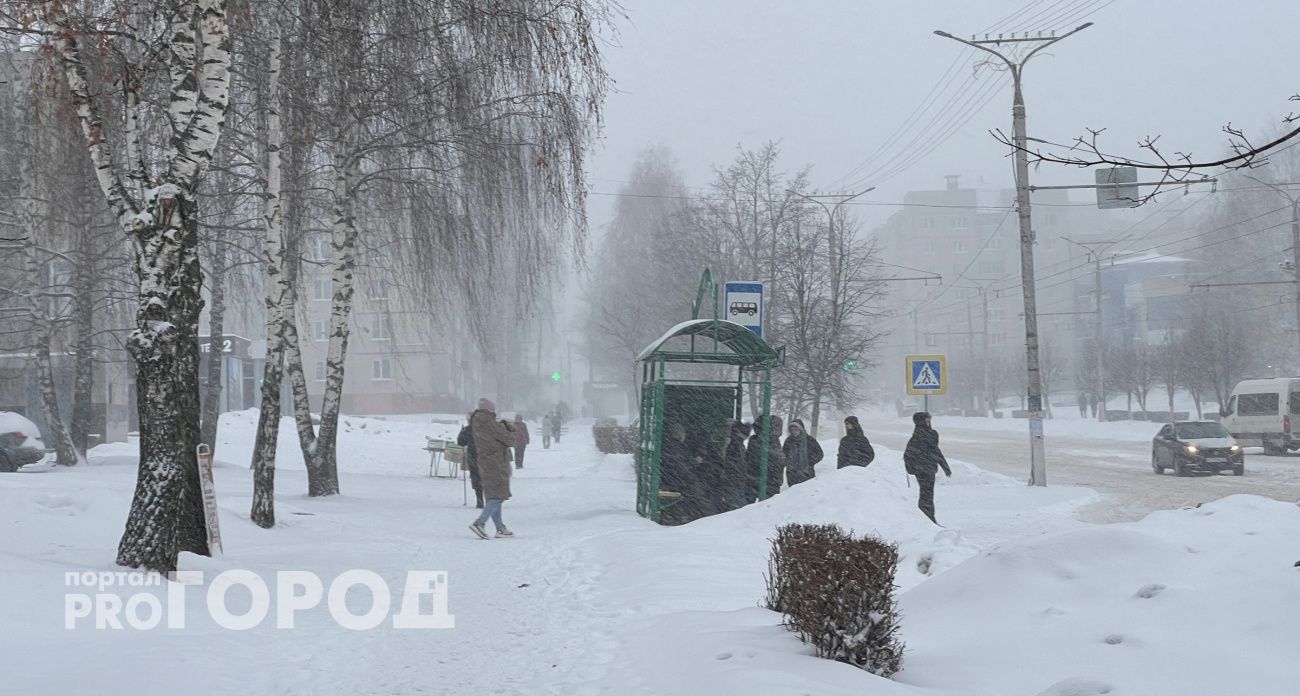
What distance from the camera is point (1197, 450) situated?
27969mm

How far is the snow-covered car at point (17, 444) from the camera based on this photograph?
2316 centimetres

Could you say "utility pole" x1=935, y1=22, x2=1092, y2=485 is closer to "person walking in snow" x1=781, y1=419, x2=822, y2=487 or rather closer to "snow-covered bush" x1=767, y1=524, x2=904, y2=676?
"person walking in snow" x1=781, y1=419, x2=822, y2=487

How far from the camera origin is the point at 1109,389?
67875 mm

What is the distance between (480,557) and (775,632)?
21.2ft

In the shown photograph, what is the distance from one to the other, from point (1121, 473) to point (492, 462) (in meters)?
19.9

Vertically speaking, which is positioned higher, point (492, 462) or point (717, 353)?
point (717, 353)

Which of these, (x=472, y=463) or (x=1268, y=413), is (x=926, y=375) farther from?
(x=1268, y=413)

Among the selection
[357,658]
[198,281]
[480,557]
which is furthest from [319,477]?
[357,658]

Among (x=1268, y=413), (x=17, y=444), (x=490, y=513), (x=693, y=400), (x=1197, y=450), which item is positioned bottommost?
(x=1197, y=450)

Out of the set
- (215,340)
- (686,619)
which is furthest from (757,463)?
(215,340)

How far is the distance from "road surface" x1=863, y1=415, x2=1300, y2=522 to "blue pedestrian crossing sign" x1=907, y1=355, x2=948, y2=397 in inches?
150

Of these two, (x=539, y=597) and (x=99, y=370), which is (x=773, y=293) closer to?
(x=99, y=370)

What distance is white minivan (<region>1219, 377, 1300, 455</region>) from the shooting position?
3562cm

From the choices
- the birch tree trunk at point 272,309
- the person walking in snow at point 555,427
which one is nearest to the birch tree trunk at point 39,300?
the birch tree trunk at point 272,309
